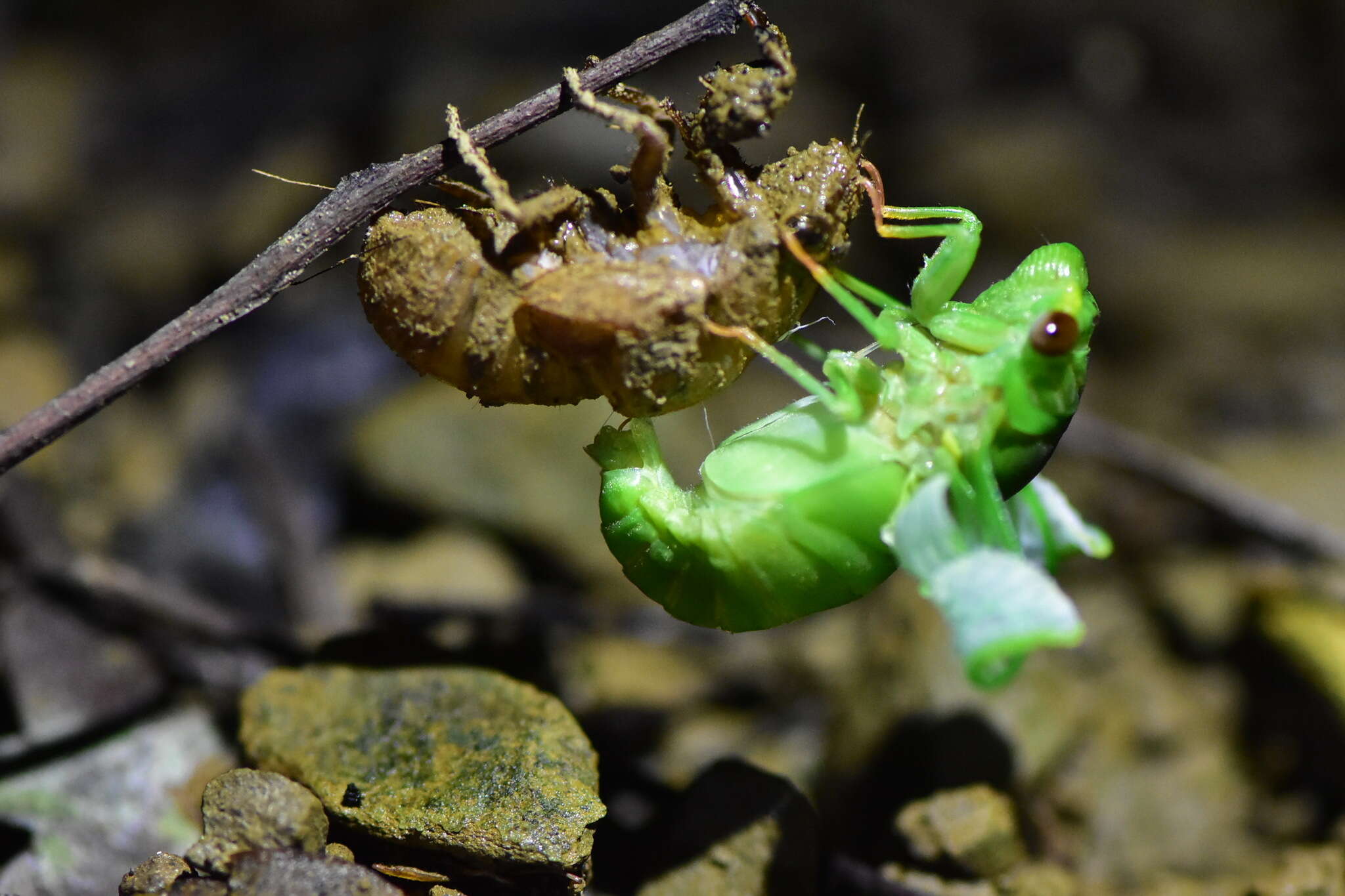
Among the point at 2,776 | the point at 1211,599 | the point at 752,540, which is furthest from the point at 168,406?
the point at 1211,599

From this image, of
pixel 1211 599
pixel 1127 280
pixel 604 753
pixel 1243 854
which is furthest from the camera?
pixel 1127 280

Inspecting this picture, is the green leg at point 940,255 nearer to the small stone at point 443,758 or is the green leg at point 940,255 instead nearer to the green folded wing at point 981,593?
the green folded wing at point 981,593

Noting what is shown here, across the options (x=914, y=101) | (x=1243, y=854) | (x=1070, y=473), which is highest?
(x=914, y=101)

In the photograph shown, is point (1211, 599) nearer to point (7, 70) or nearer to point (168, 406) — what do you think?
point (168, 406)

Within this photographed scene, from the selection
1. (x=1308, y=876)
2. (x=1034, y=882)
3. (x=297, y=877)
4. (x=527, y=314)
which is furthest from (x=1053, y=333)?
(x=297, y=877)

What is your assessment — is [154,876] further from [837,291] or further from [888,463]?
[837,291]

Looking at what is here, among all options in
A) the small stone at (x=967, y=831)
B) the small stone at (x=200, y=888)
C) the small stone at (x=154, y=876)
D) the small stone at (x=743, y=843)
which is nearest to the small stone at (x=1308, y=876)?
the small stone at (x=967, y=831)
